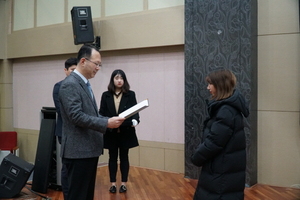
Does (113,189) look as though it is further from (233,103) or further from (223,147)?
(233,103)

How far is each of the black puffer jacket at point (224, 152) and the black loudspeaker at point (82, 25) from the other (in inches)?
135

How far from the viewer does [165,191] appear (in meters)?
3.79

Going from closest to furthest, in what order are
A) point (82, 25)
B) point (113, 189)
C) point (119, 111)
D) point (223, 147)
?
point (223, 147) → point (119, 111) → point (113, 189) → point (82, 25)

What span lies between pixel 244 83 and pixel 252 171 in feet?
3.33

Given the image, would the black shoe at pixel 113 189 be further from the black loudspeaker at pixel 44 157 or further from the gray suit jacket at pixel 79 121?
the gray suit jacket at pixel 79 121

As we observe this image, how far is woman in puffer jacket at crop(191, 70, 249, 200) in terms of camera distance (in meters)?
2.00

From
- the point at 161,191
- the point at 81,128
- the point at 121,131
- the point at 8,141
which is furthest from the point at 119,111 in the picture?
the point at 8,141

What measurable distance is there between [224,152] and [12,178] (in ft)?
8.25

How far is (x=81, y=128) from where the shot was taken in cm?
201

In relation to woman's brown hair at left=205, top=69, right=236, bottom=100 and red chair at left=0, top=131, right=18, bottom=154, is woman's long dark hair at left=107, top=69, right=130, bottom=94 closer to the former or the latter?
woman's brown hair at left=205, top=69, right=236, bottom=100

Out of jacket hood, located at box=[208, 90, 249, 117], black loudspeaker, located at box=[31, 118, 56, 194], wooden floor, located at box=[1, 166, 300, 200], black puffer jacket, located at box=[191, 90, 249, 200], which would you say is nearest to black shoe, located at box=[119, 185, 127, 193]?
wooden floor, located at box=[1, 166, 300, 200]

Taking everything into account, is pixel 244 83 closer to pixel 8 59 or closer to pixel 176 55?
pixel 176 55

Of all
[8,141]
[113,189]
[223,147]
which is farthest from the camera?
[8,141]

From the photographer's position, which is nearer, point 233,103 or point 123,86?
point 233,103
